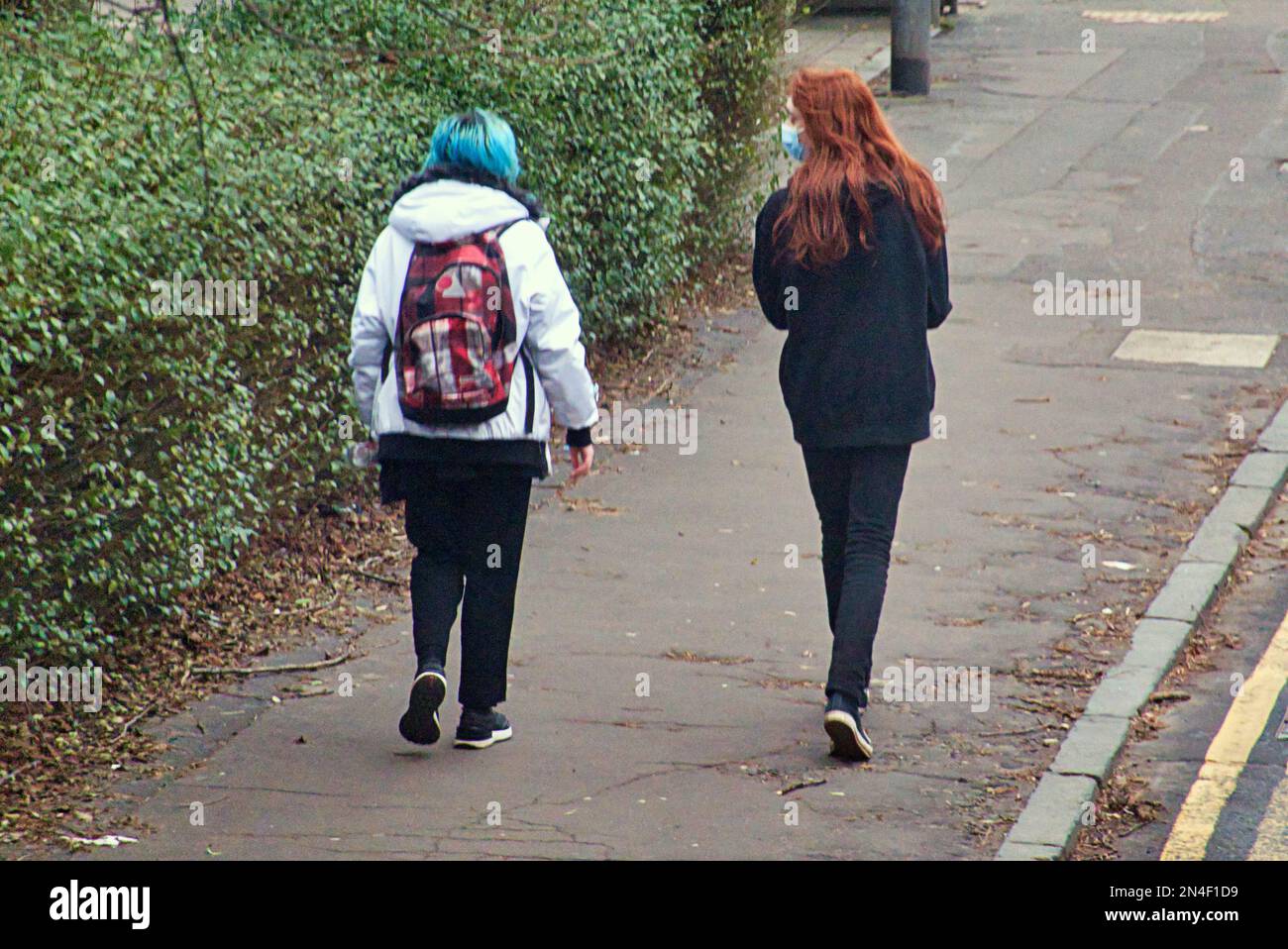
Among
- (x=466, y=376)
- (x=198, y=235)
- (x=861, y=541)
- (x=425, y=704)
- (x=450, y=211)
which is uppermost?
(x=450, y=211)

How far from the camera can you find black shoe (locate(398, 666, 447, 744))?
5.44 metres

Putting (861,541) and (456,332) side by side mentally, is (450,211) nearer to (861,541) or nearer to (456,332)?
(456,332)

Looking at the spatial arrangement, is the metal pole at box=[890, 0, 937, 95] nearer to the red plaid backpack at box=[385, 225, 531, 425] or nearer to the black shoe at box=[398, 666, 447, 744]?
the red plaid backpack at box=[385, 225, 531, 425]

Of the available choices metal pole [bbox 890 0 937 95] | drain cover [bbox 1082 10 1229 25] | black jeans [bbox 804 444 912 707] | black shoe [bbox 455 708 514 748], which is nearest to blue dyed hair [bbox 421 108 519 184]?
black jeans [bbox 804 444 912 707]

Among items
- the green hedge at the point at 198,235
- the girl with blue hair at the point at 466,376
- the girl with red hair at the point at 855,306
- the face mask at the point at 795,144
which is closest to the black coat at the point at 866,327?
the girl with red hair at the point at 855,306

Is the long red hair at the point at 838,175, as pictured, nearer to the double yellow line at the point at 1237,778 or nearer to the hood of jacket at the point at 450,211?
the hood of jacket at the point at 450,211

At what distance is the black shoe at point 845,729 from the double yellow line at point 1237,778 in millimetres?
932

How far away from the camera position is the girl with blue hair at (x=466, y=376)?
17.0 ft

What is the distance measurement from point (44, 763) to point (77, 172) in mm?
1798

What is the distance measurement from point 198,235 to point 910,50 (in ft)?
43.1

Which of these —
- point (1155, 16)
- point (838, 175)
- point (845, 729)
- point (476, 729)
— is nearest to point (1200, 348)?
point (838, 175)

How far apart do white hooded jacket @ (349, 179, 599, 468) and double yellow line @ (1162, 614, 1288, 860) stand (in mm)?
2108

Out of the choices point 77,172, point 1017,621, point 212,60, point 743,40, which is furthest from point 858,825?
point 743,40

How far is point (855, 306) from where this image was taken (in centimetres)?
558
